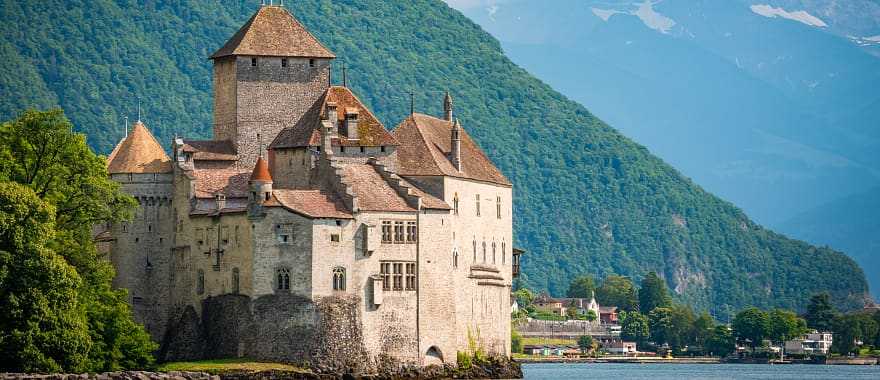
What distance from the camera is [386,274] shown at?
104375 millimetres

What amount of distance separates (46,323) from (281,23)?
1046 inches

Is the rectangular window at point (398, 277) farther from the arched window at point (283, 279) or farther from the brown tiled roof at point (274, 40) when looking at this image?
the brown tiled roof at point (274, 40)

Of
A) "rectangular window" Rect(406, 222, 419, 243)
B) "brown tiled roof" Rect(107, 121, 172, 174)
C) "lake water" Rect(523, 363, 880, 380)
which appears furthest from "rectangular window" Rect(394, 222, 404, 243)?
"lake water" Rect(523, 363, 880, 380)

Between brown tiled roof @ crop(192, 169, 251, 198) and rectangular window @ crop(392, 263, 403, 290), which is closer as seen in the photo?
rectangular window @ crop(392, 263, 403, 290)

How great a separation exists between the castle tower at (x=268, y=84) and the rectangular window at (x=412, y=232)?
34.5ft

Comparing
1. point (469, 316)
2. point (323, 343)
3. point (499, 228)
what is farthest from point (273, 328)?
point (499, 228)

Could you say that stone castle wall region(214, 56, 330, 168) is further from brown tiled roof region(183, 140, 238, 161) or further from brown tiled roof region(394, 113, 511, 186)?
brown tiled roof region(394, 113, 511, 186)

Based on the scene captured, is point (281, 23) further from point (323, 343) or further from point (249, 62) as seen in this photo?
point (323, 343)

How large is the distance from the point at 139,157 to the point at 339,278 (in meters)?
15.9

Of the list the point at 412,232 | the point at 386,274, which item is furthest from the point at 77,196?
the point at 412,232

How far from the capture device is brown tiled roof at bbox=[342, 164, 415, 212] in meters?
104

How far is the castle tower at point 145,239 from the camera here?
364 feet

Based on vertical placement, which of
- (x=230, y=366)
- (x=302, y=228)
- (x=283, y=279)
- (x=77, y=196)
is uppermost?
(x=77, y=196)

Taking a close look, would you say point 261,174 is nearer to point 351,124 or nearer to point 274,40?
point 351,124
